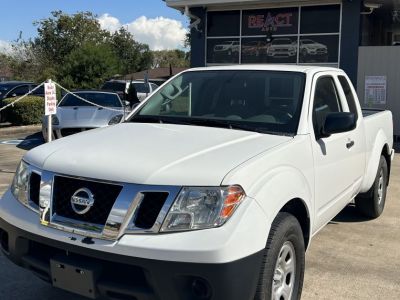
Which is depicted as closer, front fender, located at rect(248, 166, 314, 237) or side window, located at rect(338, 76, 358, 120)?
front fender, located at rect(248, 166, 314, 237)

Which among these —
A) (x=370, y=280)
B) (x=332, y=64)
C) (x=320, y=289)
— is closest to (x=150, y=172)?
(x=320, y=289)

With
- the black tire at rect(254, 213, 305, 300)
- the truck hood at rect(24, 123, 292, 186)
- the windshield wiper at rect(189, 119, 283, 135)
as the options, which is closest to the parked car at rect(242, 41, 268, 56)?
the windshield wiper at rect(189, 119, 283, 135)

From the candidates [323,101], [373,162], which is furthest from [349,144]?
[373,162]

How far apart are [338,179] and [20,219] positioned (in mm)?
2553

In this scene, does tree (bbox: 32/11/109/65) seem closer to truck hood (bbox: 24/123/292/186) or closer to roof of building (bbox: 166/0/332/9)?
roof of building (bbox: 166/0/332/9)

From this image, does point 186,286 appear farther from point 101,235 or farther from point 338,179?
point 338,179

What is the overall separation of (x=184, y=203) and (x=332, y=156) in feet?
5.97

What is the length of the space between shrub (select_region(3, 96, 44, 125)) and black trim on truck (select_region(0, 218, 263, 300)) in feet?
44.7

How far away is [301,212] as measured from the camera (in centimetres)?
363

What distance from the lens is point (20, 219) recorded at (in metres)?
3.19

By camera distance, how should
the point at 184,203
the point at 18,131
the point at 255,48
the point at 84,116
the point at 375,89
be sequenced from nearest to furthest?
1. the point at 184,203
2. the point at 84,116
3. the point at 375,89
4. the point at 18,131
5. the point at 255,48

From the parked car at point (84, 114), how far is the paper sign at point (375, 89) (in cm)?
648

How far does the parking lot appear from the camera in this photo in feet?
13.1

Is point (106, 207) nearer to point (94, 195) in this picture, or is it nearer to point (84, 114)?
point (94, 195)
